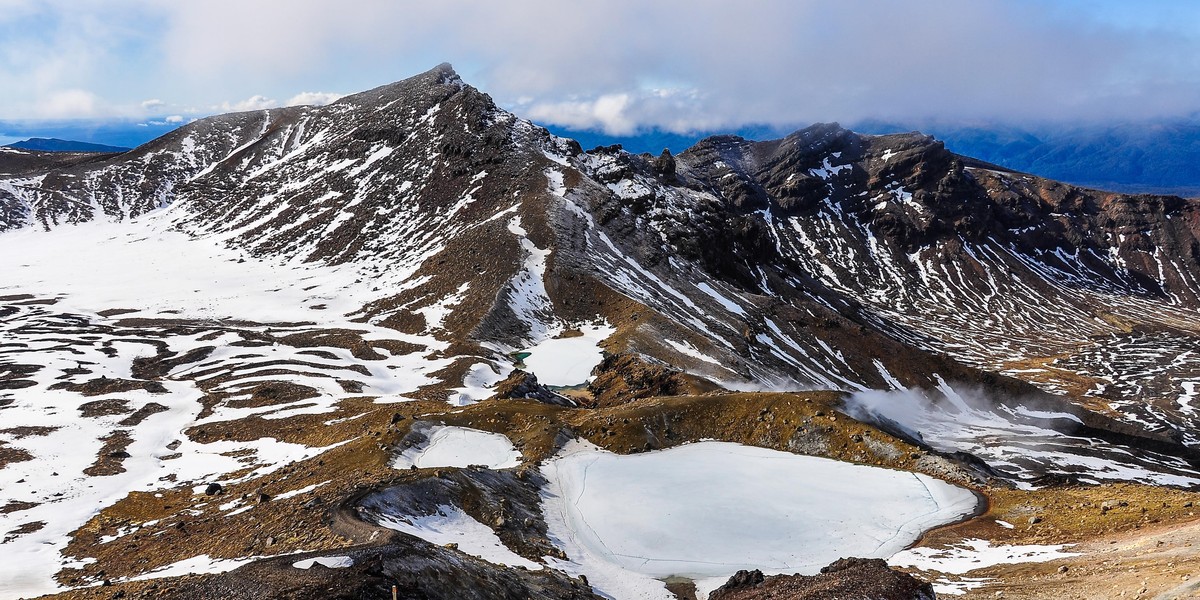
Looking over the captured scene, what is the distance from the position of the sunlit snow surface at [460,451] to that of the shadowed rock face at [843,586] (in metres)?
18.3

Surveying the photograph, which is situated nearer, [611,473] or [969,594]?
[969,594]

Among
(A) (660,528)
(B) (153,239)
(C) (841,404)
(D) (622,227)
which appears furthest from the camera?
(B) (153,239)

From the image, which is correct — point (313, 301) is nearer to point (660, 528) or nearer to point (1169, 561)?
point (660, 528)

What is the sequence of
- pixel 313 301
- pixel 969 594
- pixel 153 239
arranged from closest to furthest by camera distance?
pixel 969 594 < pixel 313 301 < pixel 153 239

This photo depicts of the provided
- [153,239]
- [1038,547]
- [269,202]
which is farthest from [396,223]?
[1038,547]

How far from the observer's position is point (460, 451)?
1651 inches

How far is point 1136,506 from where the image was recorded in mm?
29719

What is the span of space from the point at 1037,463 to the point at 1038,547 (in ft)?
200

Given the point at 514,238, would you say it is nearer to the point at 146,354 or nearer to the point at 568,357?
the point at 568,357

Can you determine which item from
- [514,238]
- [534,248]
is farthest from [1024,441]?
[514,238]

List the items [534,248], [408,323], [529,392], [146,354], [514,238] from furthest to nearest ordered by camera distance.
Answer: [514,238] → [534,248] → [408,323] → [146,354] → [529,392]

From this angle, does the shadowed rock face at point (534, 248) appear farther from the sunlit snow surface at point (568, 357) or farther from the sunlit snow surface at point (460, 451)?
the sunlit snow surface at point (460, 451)

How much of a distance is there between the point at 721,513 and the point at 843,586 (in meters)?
12.2

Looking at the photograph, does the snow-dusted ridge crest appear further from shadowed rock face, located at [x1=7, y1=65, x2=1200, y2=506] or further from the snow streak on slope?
the snow streak on slope
